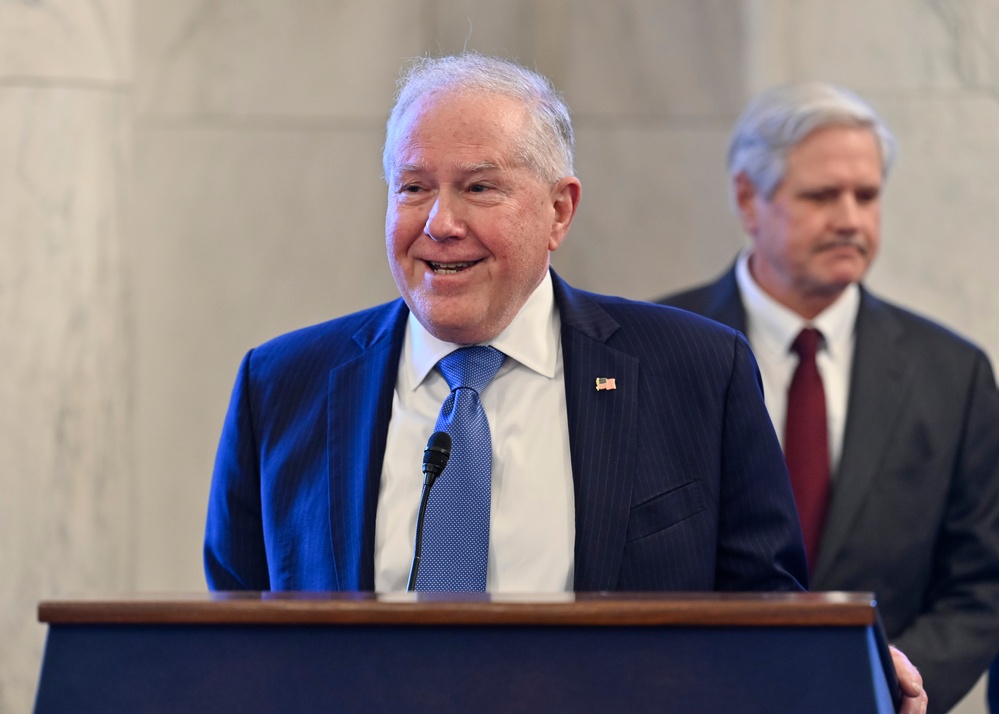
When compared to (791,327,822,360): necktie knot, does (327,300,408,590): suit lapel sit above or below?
below

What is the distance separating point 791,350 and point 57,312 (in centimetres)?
207

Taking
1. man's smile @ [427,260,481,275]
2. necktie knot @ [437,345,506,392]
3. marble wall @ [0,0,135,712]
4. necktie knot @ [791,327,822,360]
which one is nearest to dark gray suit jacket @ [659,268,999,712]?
necktie knot @ [791,327,822,360]

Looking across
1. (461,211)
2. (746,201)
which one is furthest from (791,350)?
(461,211)

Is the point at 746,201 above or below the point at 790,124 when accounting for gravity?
below

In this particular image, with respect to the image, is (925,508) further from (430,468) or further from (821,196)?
(430,468)

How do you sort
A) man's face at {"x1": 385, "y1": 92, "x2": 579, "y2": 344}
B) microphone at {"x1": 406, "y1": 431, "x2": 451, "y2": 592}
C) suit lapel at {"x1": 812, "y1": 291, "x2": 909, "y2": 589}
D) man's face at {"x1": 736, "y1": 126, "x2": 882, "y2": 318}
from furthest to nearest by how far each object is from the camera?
man's face at {"x1": 736, "y1": 126, "x2": 882, "y2": 318} < suit lapel at {"x1": 812, "y1": 291, "x2": 909, "y2": 589} < man's face at {"x1": 385, "y1": 92, "x2": 579, "y2": 344} < microphone at {"x1": 406, "y1": 431, "x2": 451, "y2": 592}

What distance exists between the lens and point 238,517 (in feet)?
7.71

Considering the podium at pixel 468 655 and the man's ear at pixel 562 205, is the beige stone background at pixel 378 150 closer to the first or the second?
the man's ear at pixel 562 205

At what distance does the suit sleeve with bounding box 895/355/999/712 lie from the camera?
2.98 meters

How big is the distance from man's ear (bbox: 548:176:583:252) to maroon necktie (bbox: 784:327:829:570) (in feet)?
3.56

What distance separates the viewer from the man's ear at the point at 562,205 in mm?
2350

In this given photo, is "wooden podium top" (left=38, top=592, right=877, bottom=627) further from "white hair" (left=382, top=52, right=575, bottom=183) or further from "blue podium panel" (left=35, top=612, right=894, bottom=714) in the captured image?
"white hair" (left=382, top=52, right=575, bottom=183)

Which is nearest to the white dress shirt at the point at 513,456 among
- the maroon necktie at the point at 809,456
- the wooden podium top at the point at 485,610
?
the wooden podium top at the point at 485,610

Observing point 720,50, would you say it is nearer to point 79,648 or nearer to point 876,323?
point 876,323
